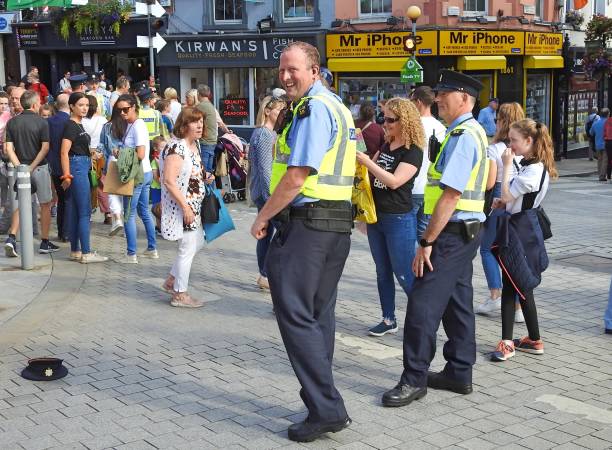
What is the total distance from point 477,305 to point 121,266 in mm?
4023

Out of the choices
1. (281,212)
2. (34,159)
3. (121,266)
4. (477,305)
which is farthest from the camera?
(34,159)

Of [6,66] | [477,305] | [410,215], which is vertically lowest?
[477,305]

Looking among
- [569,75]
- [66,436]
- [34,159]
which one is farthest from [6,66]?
[66,436]

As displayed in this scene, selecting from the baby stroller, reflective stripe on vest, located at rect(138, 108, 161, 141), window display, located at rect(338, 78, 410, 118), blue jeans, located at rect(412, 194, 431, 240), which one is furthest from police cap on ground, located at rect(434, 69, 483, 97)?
window display, located at rect(338, 78, 410, 118)

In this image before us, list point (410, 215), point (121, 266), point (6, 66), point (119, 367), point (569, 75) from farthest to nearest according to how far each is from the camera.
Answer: point (6, 66)
point (569, 75)
point (121, 266)
point (410, 215)
point (119, 367)

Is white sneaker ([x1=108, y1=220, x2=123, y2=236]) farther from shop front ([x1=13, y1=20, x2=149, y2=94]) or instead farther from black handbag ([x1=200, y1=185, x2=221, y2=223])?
shop front ([x1=13, y1=20, x2=149, y2=94])

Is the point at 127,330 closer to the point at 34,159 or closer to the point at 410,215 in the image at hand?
the point at 410,215

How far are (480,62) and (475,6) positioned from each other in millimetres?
1549

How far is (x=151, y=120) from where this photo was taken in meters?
12.2

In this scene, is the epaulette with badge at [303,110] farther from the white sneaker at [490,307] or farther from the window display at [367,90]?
the window display at [367,90]

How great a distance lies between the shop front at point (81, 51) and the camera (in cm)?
2524

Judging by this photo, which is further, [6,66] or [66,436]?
[6,66]

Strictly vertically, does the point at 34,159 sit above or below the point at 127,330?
above

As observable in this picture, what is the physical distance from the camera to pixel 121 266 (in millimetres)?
9648
